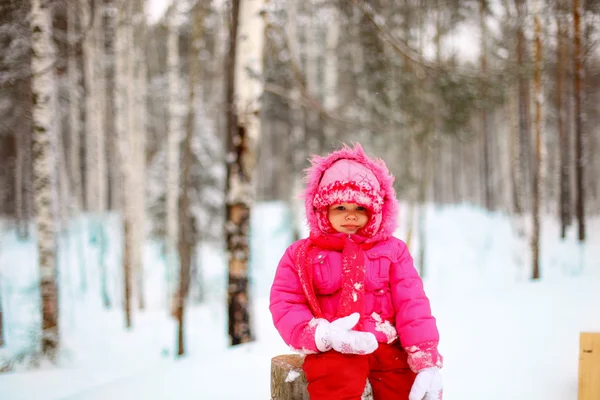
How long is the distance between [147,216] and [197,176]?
231 cm

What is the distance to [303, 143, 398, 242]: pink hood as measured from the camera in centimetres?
221

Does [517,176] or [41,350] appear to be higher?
[517,176]

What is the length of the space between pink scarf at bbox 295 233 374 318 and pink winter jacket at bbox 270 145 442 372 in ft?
0.10

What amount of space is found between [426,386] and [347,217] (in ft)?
2.69

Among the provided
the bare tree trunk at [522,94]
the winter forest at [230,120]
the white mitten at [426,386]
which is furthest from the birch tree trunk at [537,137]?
the white mitten at [426,386]

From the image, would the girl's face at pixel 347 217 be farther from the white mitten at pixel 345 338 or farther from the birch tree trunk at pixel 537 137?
the birch tree trunk at pixel 537 137

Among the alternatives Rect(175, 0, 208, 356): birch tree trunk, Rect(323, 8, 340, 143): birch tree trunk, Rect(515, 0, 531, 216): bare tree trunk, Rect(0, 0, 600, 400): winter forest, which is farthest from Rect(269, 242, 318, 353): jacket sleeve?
Rect(323, 8, 340, 143): birch tree trunk

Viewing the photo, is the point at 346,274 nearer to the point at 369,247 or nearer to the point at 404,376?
the point at 369,247

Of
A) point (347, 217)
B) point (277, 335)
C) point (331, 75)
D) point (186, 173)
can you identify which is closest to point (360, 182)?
point (347, 217)

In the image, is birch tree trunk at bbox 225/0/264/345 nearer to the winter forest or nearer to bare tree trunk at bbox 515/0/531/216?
the winter forest

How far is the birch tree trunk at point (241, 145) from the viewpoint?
546cm

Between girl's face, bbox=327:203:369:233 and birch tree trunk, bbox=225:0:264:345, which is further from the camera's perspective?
birch tree trunk, bbox=225:0:264:345

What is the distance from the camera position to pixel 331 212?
222cm

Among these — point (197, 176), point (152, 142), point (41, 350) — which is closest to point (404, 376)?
point (41, 350)
